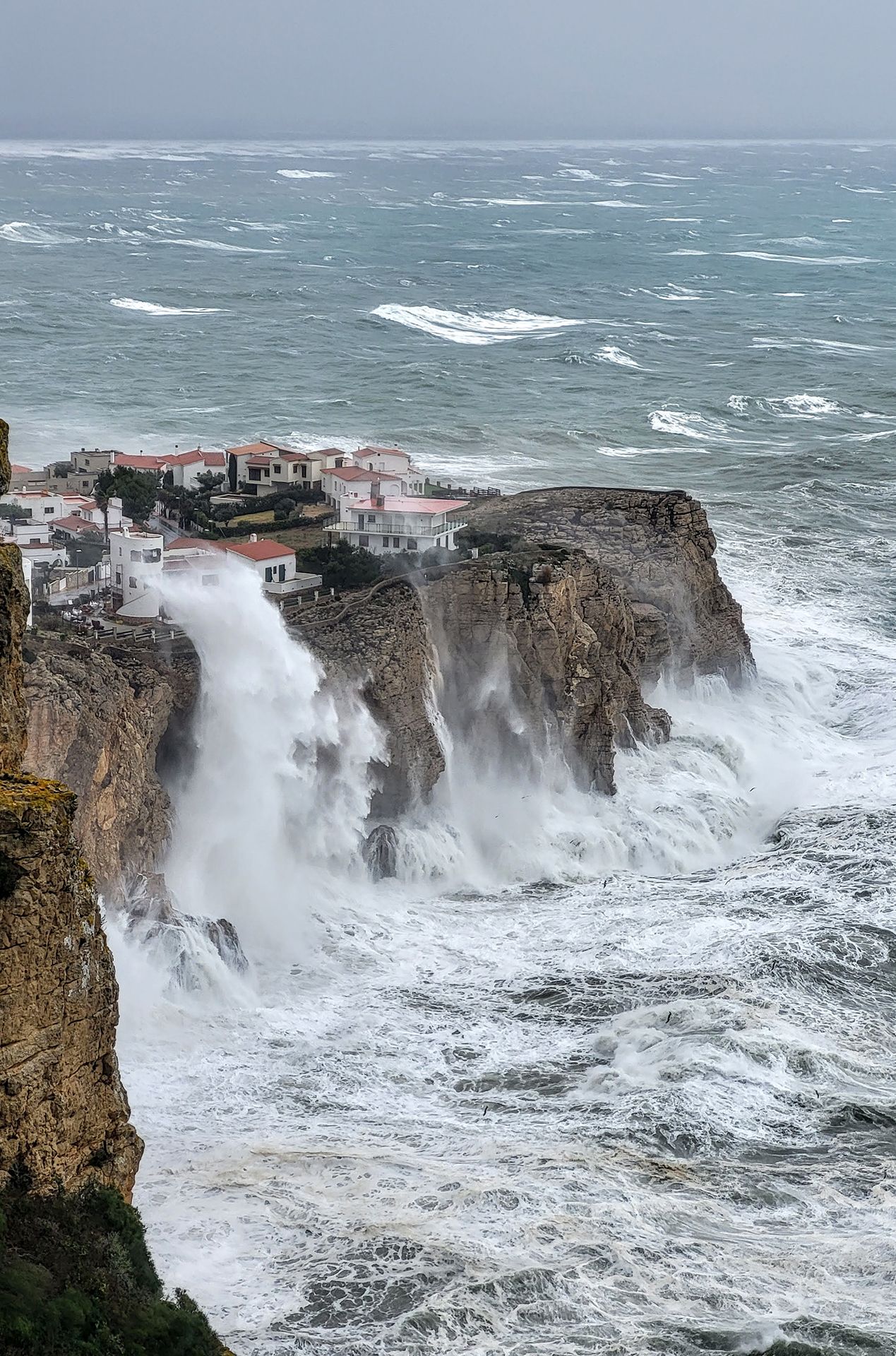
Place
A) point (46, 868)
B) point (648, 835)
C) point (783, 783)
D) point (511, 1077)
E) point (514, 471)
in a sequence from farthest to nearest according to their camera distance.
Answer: point (514, 471)
point (783, 783)
point (648, 835)
point (511, 1077)
point (46, 868)

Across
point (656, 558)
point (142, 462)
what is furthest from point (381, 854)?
point (142, 462)

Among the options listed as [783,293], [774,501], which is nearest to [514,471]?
Result: [774,501]

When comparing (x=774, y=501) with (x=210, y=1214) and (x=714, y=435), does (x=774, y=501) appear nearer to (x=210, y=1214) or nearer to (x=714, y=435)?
(x=714, y=435)

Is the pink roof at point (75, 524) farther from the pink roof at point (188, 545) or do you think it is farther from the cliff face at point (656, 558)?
the cliff face at point (656, 558)

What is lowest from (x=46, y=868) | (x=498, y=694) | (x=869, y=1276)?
(x=869, y=1276)

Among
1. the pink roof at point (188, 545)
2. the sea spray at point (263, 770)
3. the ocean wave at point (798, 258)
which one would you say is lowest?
the sea spray at point (263, 770)

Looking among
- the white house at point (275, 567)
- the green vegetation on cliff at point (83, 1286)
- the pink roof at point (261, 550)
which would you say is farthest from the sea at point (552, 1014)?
the green vegetation on cliff at point (83, 1286)

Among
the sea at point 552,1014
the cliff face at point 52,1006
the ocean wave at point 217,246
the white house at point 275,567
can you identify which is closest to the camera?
the cliff face at point 52,1006
